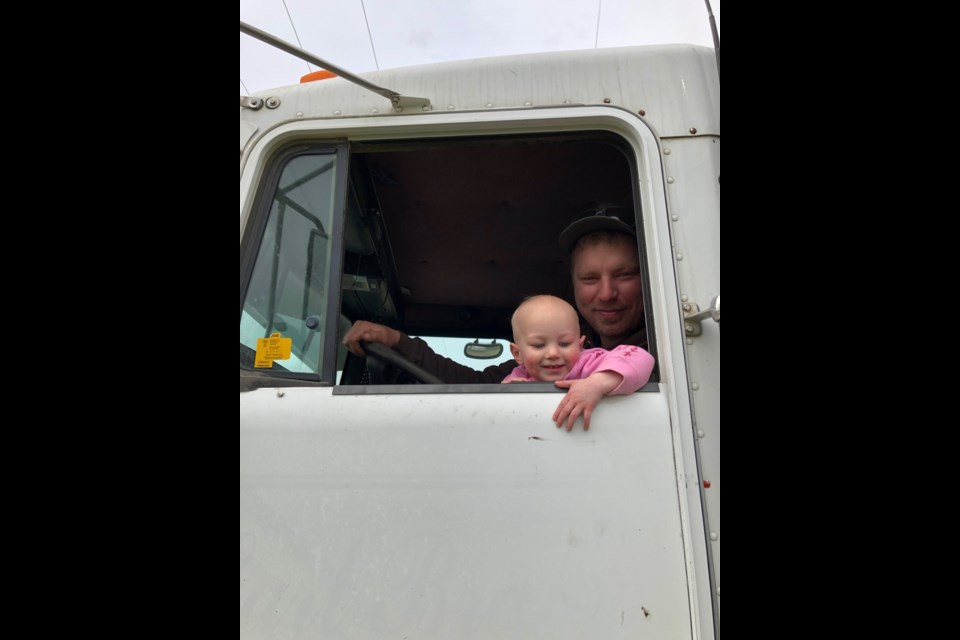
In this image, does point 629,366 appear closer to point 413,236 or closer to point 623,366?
point 623,366

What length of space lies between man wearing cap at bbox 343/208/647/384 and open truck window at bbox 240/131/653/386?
0.56 feet

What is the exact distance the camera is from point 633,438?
3.63 feet

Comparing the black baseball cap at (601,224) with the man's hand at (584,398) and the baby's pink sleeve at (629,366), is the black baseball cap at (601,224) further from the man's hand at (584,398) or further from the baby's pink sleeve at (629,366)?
the man's hand at (584,398)

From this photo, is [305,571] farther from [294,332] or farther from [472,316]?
[472,316]

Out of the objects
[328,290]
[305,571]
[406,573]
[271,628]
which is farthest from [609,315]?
[271,628]

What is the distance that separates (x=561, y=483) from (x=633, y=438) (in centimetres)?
17

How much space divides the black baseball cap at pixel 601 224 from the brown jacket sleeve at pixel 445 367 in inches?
19.6

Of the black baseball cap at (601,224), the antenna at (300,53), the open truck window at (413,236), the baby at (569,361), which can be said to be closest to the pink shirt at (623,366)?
the baby at (569,361)

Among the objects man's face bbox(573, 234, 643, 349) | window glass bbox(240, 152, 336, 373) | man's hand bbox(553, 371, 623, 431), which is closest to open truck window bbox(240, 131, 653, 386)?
window glass bbox(240, 152, 336, 373)

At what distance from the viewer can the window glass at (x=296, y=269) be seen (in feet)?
4.47

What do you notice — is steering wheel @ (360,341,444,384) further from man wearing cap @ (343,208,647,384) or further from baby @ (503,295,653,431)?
baby @ (503,295,653,431)

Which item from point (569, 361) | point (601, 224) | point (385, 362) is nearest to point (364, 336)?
point (385, 362)
